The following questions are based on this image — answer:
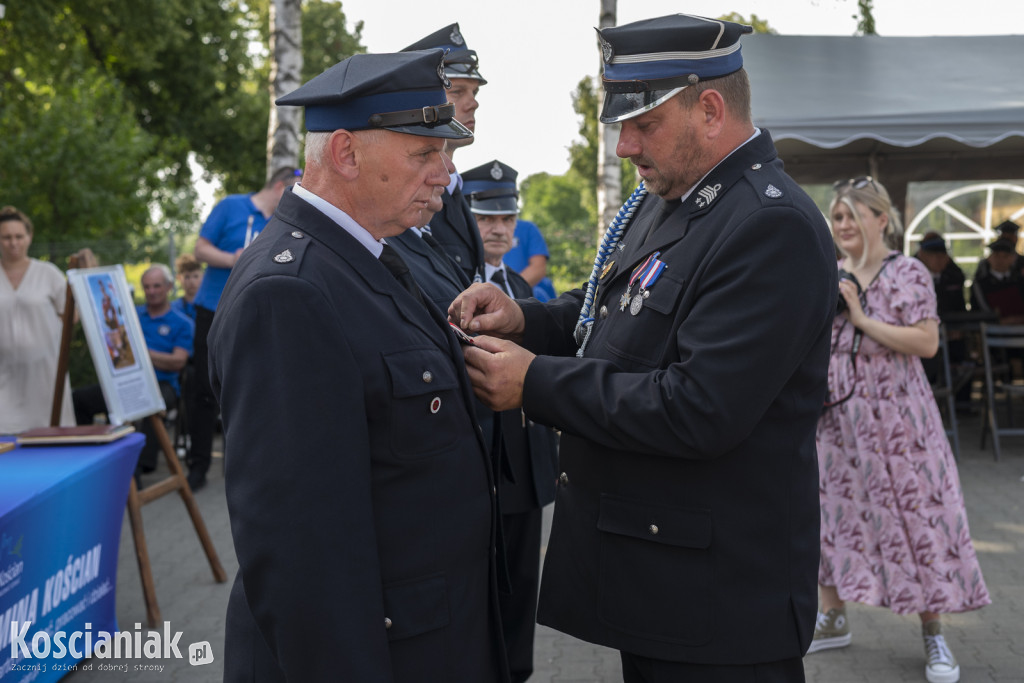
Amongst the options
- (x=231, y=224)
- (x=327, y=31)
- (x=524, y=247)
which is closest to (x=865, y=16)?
(x=524, y=247)

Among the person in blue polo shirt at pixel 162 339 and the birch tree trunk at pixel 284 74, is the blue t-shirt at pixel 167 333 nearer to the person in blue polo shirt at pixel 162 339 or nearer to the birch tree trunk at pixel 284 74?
the person in blue polo shirt at pixel 162 339

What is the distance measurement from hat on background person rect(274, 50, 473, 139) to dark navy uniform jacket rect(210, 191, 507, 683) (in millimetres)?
193

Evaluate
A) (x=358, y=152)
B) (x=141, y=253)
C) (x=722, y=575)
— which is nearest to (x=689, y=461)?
(x=722, y=575)

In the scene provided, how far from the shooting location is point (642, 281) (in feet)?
7.36

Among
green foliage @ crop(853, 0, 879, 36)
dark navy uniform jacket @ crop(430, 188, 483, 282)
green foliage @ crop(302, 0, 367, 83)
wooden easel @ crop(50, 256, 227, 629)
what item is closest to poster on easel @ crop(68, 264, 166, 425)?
wooden easel @ crop(50, 256, 227, 629)

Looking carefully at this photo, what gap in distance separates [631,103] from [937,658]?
3.01 meters

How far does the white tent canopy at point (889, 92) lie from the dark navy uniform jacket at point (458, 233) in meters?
4.60

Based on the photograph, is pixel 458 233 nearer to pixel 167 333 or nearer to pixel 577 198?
pixel 167 333

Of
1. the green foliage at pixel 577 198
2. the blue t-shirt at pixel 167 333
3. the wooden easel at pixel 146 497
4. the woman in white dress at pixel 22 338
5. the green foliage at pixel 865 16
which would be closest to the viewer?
the wooden easel at pixel 146 497

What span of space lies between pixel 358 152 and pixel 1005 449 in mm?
8439

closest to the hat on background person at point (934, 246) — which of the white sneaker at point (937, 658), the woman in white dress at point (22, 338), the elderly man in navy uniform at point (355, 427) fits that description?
the white sneaker at point (937, 658)

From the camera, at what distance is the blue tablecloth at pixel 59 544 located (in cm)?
354

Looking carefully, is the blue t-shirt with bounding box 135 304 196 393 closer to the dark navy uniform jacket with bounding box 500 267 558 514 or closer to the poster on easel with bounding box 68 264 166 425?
the poster on easel with bounding box 68 264 166 425

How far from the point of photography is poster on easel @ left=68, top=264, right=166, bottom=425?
5.04 metres
